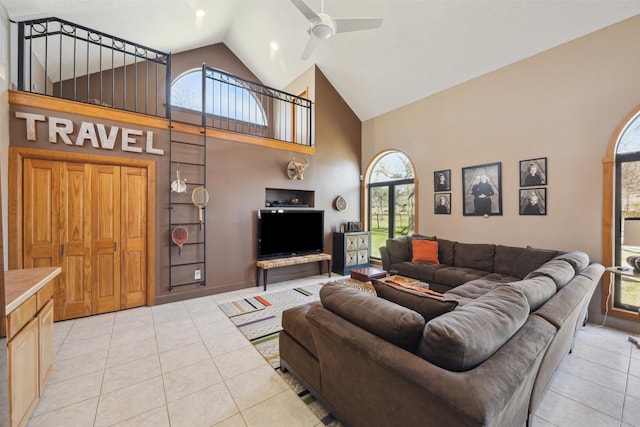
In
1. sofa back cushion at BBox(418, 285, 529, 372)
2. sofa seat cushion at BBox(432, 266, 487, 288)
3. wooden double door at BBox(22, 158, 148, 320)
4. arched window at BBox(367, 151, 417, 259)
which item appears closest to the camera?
sofa back cushion at BBox(418, 285, 529, 372)

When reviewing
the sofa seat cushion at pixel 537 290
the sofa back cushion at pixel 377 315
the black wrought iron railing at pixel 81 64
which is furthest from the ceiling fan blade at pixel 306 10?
the sofa seat cushion at pixel 537 290

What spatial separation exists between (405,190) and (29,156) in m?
5.92

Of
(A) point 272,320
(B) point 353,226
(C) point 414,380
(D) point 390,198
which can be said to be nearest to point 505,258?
(D) point 390,198

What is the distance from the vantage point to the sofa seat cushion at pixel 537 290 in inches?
71.4

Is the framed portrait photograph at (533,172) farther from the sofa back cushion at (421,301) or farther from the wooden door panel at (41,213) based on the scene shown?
the wooden door panel at (41,213)

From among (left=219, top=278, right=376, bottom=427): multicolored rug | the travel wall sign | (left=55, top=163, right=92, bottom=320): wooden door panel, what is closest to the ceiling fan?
the travel wall sign

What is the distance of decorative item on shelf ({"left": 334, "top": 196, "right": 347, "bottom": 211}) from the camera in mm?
5887

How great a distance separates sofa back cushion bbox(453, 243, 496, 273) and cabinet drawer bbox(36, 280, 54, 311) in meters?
4.92

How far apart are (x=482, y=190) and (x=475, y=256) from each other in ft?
3.77

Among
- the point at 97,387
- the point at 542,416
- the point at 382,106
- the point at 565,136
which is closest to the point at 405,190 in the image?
the point at 382,106

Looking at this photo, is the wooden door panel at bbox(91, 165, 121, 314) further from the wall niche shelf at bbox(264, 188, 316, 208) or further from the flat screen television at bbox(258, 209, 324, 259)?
the wall niche shelf at bbox(264, 188, 316, 208)

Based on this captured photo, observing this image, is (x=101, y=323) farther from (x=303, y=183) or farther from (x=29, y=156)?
(x=303, y=183)

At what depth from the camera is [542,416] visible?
74.7 inches

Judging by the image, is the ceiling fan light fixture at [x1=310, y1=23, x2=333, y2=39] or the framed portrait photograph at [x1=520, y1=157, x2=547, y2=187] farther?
the framed portrait photograph at [x1=520, y1=157, x2=547, y2=187]
